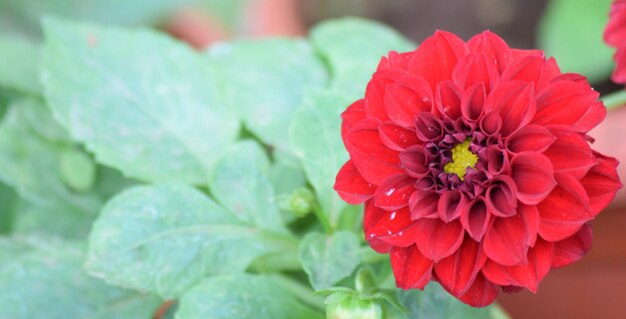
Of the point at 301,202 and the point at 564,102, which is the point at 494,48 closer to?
the point at 564,102

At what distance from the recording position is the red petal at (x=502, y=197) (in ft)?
1.34

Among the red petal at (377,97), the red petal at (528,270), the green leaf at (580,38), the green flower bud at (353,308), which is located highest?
the red petal at (377,97)

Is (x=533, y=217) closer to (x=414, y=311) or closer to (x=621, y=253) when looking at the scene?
(x=414, y=311)

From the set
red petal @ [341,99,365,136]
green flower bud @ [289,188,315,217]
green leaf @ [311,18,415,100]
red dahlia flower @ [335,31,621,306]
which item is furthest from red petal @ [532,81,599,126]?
green leaf @ [311,18,415,100]

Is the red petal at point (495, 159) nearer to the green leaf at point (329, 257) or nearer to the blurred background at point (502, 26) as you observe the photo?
the green leaf at point (329, 257)

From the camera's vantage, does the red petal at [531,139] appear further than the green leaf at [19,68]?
No

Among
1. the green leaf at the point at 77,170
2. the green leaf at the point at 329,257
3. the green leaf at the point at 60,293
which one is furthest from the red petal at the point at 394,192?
the green leaf at the point at 77,170

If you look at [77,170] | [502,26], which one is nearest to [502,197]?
[77,170]

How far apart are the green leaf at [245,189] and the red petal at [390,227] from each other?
21cm

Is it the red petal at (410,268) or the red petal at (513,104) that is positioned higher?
the red petal at (513,104)

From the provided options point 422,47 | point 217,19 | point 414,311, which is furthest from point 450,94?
Result: point 217,19

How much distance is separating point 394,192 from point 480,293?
0.08 meters

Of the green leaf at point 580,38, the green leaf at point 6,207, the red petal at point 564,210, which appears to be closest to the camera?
the red petal at point 564,210

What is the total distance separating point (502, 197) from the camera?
42 cm
